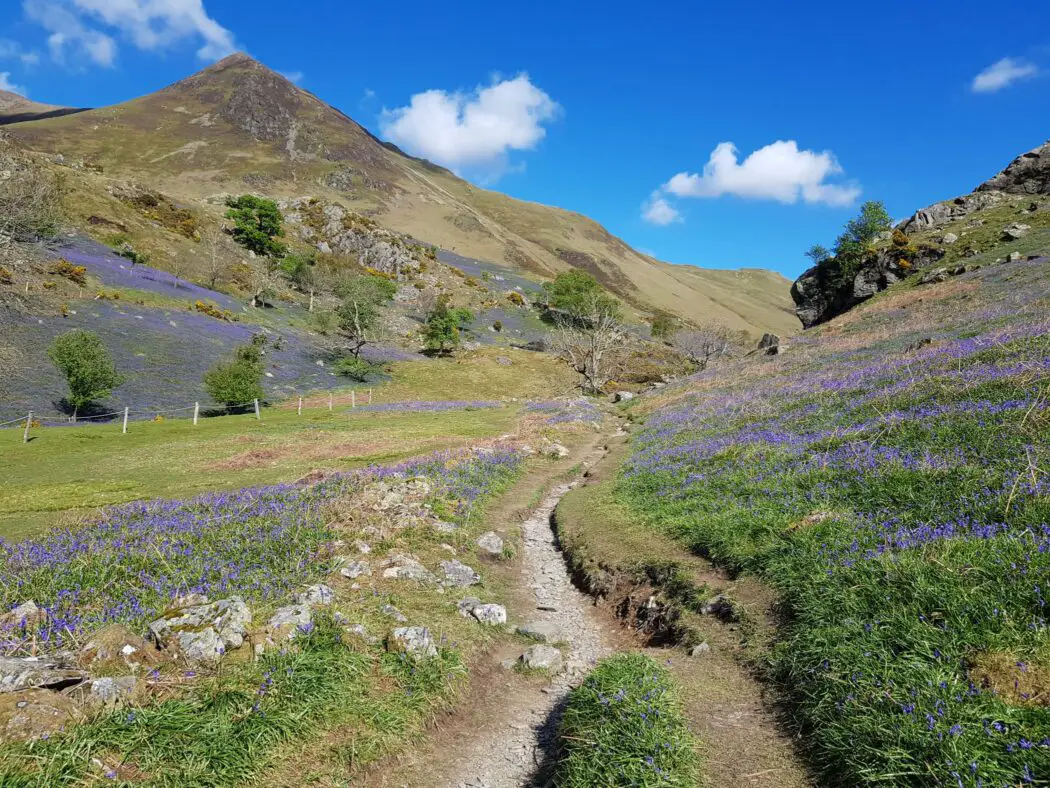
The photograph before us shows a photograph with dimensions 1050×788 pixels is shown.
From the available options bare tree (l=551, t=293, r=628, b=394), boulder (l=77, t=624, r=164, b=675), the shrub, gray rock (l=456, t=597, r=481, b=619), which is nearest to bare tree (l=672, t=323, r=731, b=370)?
bare tree (l=551, t=293, r=628, b=394)

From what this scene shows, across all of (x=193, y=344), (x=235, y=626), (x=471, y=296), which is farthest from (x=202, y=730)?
(x=471, y=296)

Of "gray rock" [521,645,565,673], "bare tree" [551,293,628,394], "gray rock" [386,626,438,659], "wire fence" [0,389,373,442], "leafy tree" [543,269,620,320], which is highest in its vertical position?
"leafy tree" [543,269,620,320]

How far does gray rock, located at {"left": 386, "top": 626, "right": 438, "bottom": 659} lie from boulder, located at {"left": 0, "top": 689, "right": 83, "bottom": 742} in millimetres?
3810

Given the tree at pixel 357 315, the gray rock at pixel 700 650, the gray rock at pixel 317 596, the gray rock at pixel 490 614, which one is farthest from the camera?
the tree at pixel 357 315

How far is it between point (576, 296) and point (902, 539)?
10375 centimetres

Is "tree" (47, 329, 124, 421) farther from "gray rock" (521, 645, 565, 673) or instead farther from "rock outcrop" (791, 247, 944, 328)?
"rock outcrop" (791, 247, 944, 328)

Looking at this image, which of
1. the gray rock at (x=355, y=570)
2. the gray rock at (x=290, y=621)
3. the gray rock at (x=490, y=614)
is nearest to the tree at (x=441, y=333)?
the gray rock at (x=355, y=570)

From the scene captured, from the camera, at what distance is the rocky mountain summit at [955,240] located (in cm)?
4936

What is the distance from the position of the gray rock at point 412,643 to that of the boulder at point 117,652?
9.93ft

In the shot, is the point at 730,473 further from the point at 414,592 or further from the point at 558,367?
the point at 558,367

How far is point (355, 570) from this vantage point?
10.3m

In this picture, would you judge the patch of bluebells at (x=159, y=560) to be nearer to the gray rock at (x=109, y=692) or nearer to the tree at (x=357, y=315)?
the gray rock at (x=109, y=692)

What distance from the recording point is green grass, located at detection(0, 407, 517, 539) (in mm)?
18984

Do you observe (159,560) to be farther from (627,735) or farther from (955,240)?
(955,240)
